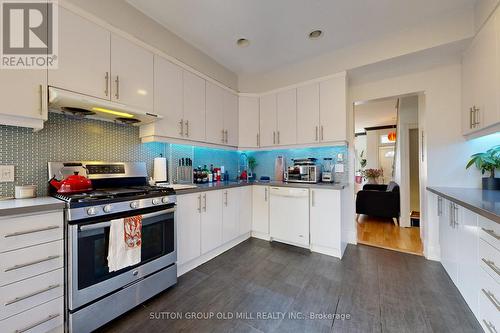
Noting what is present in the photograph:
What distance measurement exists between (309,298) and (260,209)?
1.51m

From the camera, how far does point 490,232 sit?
128 centimetres

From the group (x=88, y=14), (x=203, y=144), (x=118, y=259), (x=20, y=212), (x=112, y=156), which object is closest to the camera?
(x=20, y=212)

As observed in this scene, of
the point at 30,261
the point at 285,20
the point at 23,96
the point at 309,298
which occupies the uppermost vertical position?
the point at 285,20

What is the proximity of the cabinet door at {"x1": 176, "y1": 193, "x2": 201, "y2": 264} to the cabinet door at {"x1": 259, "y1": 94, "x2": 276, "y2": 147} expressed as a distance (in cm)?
157

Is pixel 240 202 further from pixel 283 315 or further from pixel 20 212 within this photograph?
pixel 20 212

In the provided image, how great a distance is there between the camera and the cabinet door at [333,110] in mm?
2752

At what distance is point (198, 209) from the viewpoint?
2.35 meters

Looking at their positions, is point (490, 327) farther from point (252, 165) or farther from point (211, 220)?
point (252, 165)

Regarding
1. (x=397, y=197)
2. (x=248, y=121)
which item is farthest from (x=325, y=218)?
(x=397, y=197)

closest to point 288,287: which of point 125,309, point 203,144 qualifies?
point 125,309

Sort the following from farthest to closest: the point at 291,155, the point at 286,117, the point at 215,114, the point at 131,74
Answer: the point at 291,155, the point at 286,117, the point at 215,114, the point at 131,74

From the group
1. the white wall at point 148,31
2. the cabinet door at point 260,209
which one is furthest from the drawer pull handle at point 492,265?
the white wall at point 148,31

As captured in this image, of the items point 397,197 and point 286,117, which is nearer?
point 286,117

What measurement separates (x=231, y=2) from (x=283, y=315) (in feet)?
9.26
